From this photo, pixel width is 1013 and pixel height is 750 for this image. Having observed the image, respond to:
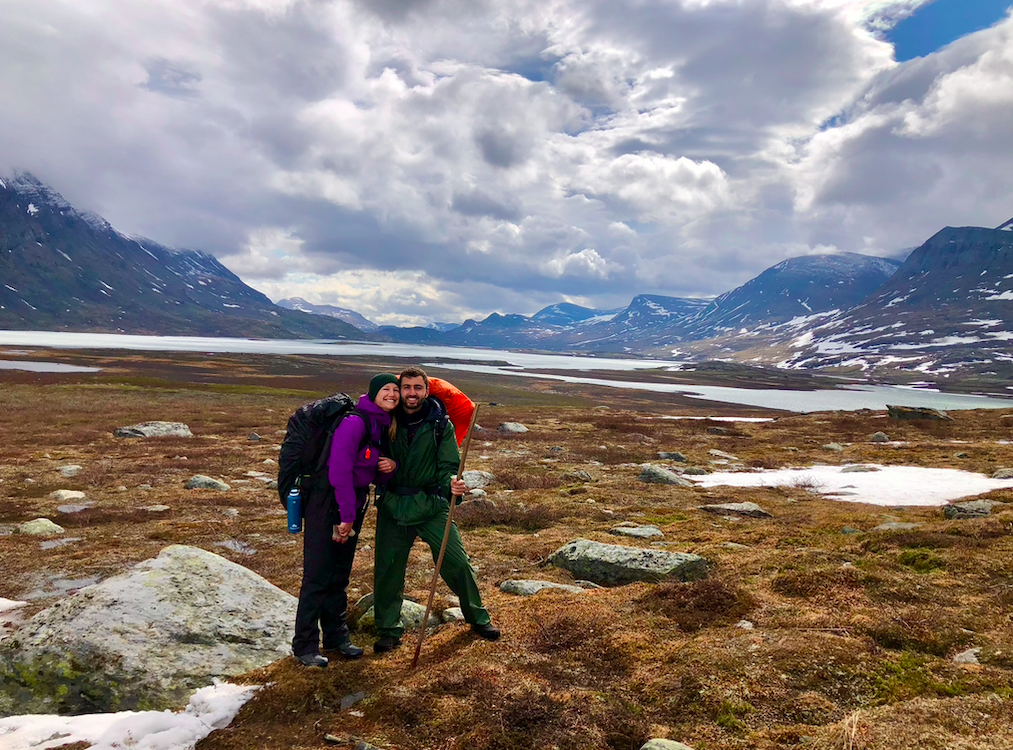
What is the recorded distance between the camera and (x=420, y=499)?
7.32m

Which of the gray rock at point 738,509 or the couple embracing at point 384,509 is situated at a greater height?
the couple embracing at point 384,509

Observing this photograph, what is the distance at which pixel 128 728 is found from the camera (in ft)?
17.5

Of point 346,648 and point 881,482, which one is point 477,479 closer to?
point 346,648

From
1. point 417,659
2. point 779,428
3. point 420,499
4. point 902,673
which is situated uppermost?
point 420,499

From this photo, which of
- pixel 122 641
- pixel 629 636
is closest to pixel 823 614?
pixel 629 636

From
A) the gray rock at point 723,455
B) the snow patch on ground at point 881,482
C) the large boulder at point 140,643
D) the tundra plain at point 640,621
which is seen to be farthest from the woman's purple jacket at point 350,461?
the gray rock at point 723,455

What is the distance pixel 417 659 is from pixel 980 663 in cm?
671

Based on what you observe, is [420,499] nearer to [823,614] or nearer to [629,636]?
[629,636]

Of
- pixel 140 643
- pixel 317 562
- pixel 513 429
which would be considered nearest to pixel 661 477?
pixel 317 562

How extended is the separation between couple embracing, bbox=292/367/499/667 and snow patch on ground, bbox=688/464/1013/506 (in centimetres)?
1790

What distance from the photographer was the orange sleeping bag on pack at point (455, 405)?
7.98m

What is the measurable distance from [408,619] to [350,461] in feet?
10.5

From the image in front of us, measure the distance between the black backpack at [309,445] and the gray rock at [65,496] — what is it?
16230 millimetres

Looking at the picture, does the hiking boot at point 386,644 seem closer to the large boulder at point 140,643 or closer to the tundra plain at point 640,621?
the tundra plain at point 640,621
